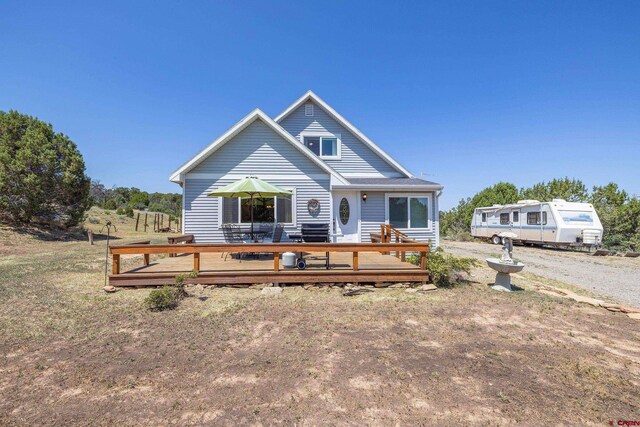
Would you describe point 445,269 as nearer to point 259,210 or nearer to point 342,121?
point 259,210

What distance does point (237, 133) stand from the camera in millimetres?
11195

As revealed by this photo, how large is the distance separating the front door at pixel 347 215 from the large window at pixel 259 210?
2011 millimetres

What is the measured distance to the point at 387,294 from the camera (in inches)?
271

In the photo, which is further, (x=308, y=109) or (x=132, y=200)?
(x=132, y=200)

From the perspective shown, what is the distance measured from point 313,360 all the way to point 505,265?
18.7 ft

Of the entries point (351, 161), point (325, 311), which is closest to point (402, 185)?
point (351, 161)

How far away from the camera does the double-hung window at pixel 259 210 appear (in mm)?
11062

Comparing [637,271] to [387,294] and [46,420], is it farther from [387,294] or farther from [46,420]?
[46,420]

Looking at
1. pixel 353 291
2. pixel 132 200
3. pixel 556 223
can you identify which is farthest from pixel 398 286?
pixel 132 200

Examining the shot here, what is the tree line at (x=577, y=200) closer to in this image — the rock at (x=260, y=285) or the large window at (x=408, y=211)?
the large window at (x=408, y=211)

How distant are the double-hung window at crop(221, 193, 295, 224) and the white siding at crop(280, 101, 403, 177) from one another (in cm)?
389

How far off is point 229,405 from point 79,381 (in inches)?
74.2

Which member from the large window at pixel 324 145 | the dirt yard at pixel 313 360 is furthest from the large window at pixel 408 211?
the dirt yard at pixel 313 360

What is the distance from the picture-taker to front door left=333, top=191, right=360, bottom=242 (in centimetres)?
1202
